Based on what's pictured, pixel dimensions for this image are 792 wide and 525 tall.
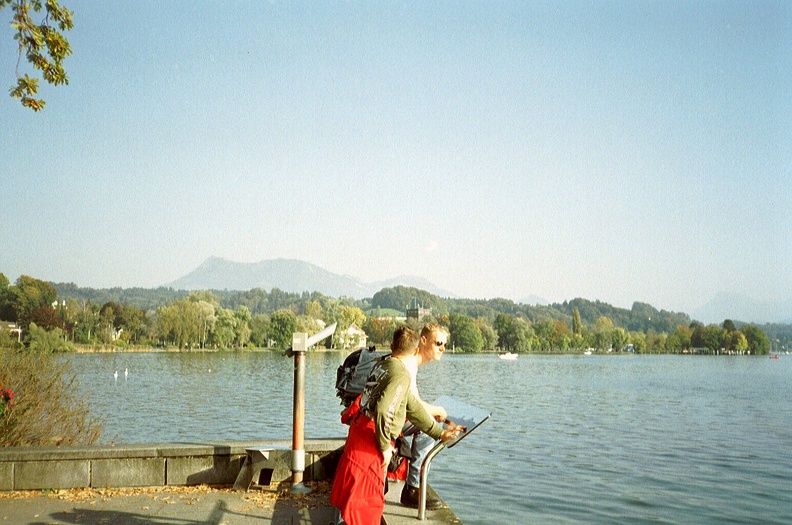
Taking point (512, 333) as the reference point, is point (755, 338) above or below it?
below

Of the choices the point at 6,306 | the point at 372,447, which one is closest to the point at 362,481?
the point at 372,447

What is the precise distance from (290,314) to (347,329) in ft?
41.7

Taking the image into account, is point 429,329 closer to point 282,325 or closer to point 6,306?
point 6,306

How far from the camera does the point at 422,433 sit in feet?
19.3

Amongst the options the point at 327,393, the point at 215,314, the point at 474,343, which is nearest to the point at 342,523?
the point at 327,393

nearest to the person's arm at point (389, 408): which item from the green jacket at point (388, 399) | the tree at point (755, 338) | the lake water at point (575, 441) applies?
the green jacket at point (388, 399)

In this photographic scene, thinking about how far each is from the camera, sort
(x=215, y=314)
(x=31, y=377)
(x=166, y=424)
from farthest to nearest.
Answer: (x=215, y=314) → (x=166, y=424) → (x=31, y=377)

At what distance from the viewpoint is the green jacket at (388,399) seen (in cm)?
436

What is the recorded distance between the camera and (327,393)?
139ft

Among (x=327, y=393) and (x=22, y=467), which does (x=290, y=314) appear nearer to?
(x=327, y=393)

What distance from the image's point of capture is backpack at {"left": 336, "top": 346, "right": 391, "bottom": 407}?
5.81 m

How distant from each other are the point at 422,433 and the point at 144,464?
3.03m

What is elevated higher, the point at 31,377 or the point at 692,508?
the point at 31,377

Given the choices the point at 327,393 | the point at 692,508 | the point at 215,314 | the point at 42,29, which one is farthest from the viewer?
the point at 215,314
